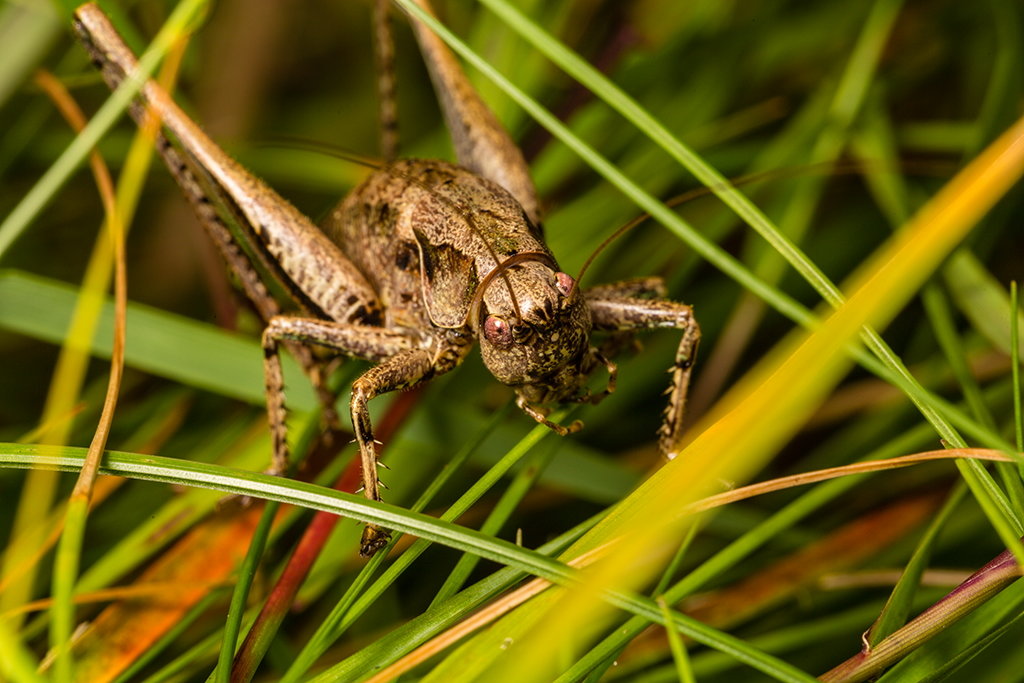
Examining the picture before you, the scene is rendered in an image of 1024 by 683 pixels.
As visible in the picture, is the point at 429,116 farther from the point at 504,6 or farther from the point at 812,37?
the point at 504,6

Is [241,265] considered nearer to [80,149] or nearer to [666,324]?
[80,149]

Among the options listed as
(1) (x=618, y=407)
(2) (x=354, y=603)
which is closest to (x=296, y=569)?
(2) (x=354, y=603)

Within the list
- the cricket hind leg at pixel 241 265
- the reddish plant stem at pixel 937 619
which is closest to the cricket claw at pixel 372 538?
the cricket hind leg at pixel 241 265

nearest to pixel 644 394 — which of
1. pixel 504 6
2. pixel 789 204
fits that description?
pixel 789 204

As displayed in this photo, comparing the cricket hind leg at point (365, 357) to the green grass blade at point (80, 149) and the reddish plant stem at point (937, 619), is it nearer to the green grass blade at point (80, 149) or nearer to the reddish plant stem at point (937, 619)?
the green grass blade at point (80, 149)

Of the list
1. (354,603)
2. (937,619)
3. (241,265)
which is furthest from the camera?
(241,265)

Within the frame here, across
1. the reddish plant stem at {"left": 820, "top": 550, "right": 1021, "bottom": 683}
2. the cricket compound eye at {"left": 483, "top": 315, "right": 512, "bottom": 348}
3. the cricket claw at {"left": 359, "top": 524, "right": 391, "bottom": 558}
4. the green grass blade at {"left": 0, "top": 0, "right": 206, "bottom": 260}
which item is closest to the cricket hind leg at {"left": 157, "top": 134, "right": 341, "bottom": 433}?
the green grass blade at {"left": 0, "top": 0, "right": 206, "bottom": 260}
